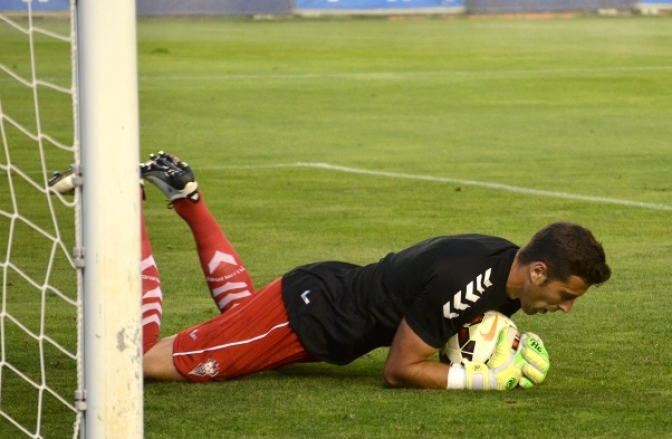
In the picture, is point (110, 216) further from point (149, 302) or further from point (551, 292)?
point (149, 302)

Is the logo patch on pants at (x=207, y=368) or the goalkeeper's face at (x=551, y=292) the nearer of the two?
the goalkeeper's face at (x=551, y=292)

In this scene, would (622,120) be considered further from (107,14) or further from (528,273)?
(107,14)

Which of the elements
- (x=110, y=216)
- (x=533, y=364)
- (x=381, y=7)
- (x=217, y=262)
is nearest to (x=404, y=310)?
(x=533, y=364)

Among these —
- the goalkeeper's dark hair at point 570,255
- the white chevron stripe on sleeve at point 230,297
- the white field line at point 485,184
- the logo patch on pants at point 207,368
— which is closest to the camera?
the goalkeeper's dark hair at point 570,255

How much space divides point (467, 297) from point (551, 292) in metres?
0.32

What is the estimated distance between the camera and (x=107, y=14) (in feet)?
14.5

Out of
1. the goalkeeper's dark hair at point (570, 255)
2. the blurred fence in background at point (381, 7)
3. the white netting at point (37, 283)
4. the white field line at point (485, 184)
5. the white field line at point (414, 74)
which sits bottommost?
the blurred fence in background at point (381, 7)

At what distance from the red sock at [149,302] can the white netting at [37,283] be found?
348 millimetres

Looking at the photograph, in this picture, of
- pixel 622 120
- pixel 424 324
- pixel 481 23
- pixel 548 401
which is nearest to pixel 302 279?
pixel 424 324

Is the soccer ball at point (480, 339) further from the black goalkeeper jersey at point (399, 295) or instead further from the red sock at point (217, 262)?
the red sock at point (217, 262)

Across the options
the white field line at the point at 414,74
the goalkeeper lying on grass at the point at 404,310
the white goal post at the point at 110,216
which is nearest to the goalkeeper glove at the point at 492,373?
the goalkeeper lying on grass at the point at 404,310

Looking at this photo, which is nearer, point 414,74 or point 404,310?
point 404,310

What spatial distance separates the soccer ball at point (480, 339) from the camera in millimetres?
5906

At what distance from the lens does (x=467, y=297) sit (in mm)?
5531
